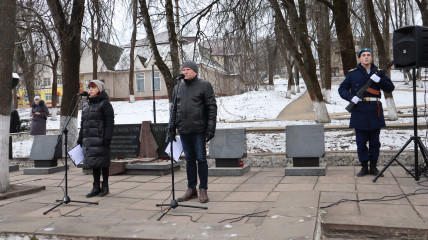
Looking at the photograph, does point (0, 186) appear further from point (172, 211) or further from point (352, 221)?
point (352, 221)

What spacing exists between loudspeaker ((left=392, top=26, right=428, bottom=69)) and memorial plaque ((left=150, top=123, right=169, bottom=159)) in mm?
5088

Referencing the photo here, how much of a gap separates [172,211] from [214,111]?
145cm

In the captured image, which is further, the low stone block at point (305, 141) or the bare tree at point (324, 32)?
the bare tree at point (324, 32)

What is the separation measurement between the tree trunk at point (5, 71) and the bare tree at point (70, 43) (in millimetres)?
4316

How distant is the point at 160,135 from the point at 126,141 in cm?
86

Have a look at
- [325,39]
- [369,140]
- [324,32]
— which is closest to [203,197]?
[369,140]

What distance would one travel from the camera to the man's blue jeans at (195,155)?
5414 millimetres

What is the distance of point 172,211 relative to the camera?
505 centimetres

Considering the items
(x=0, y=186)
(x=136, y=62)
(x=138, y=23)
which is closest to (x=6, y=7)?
(x=0, y=186)

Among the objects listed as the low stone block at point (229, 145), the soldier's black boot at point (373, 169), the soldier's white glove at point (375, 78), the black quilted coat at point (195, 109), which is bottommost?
the soldier's black boot at point (373, 169)

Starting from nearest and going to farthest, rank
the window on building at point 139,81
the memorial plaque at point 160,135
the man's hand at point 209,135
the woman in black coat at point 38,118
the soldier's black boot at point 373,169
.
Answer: the man's hand at point 209,135 < the soldier's black boot at point 373,169 < the memorial plaque at point 160,135 < the woman in black coat at point 38,118 < the window on building at point 139,81

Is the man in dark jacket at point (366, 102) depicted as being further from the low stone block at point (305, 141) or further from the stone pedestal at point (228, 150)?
the stone pedestal at point (228, 150)

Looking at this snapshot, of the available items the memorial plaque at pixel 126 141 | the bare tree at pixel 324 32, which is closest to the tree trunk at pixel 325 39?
the bare tree at pixel 324 32

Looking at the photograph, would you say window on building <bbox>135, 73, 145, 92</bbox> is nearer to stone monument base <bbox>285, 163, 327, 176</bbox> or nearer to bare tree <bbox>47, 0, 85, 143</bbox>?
bare tree <bbox>47, 0, 85, 143</bbox>
